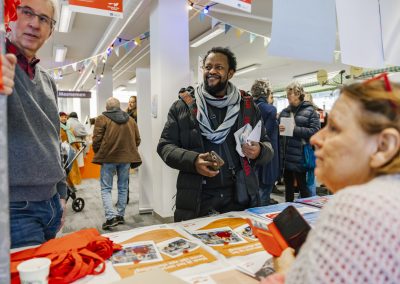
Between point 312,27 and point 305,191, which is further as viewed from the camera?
point 305,191

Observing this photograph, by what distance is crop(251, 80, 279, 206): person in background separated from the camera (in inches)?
147

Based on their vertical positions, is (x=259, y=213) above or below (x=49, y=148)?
below

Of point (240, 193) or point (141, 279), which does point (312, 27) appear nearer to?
point (240, 193)

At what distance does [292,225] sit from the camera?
1.00 m

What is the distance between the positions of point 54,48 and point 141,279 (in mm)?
9028

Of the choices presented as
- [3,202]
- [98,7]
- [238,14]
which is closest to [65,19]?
[238,14]

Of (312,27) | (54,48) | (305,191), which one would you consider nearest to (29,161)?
(312,27)

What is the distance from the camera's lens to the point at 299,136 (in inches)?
158

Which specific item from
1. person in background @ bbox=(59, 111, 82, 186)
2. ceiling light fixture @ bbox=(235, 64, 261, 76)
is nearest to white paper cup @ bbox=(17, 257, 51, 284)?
person in background @ bbox=(59, 111, 82, 186)

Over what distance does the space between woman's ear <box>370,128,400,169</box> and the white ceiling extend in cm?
462

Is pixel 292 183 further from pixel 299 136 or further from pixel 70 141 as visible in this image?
Answer: pixel 70 141

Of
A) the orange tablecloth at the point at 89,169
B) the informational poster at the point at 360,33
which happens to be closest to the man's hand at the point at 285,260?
the informational poster at the point at 360,33

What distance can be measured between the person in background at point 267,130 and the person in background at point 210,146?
5.90 feet

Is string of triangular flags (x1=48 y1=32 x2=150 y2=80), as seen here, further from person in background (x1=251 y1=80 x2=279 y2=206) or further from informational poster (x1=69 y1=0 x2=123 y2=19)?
person in background (x1=251 y1=80 x2=279 y2=206)
